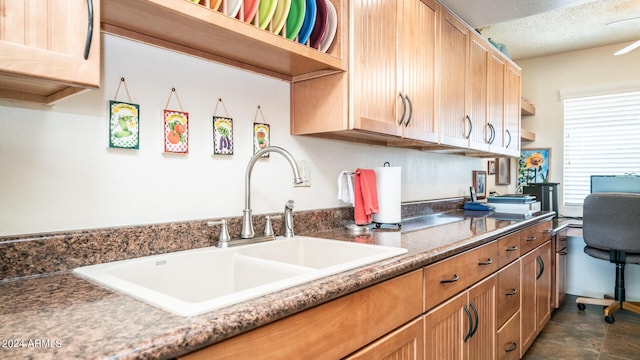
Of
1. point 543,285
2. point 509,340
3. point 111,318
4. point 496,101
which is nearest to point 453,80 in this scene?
point 496,101

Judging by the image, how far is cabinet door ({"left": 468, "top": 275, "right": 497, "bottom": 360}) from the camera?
5.39ft

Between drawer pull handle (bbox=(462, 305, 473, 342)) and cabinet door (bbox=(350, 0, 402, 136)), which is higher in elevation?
cabinet door (bbox=(350, 0, 402, 136))

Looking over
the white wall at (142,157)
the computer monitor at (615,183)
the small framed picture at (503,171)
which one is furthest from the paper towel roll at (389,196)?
the computer monitor at (615,183)

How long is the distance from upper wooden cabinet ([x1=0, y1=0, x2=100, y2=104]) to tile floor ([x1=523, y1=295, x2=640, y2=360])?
290cm

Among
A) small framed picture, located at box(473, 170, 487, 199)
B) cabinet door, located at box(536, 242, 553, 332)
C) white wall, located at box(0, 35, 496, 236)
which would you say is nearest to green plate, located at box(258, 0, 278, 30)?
white wall, located at box(0, 35, 496, 236)

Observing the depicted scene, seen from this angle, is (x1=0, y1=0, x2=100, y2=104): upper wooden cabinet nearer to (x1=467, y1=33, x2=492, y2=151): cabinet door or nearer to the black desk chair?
(x1=467, y1=33, x2=492, y2=151): cabinet door

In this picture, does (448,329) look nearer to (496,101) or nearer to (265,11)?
(265,11)

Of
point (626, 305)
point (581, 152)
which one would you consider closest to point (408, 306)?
point (626, 305)

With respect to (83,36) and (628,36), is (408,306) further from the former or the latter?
(628,36)

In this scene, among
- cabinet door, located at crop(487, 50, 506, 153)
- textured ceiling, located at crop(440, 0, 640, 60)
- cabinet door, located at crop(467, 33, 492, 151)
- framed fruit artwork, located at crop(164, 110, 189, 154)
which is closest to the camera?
framed fruit artwork, located at crop(164, 110, 189, 154)

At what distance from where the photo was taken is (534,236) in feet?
8.40

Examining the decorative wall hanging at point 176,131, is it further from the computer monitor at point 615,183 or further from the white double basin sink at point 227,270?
the computer monitor at point 615,183

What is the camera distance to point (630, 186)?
3498 mm

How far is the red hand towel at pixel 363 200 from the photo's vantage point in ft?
6.08
